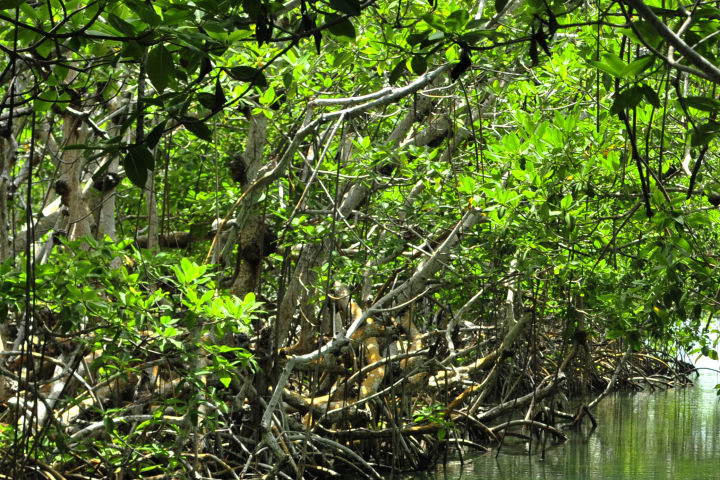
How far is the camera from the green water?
22.3 ft

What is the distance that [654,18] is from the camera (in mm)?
1232

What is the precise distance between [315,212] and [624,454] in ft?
15.3

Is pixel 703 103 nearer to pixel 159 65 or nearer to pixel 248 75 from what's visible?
pixel 248 75

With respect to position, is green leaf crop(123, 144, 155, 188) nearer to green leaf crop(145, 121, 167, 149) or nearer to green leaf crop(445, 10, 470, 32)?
green leaf crop(145, 121, 167, 149)

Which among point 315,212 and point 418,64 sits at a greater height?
point 418,64

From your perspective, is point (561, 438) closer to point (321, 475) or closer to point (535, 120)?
point (321, 475)

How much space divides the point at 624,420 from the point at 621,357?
885 millimetres

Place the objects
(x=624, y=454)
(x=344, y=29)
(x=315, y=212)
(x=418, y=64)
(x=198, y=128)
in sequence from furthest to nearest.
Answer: (x=624, y=454)
(x=315, y=212)
(x=418, y=64)
(x=344, y=29)
(x=198, y=128)

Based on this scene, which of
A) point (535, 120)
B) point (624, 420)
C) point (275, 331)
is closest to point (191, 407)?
point (275, 331)

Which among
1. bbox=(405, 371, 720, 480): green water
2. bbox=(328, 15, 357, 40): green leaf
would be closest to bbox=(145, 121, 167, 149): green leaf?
bbox=(328, 15, 357, 40): green leaf

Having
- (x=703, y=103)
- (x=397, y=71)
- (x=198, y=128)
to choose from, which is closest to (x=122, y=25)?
(x=198, y=128)

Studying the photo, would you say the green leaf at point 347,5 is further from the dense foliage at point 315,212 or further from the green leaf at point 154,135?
the green leaf at point 154,135

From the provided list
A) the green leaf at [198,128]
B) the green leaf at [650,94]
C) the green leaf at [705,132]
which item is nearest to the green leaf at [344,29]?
the green leaf at [198,128]

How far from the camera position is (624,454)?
7.79 m
